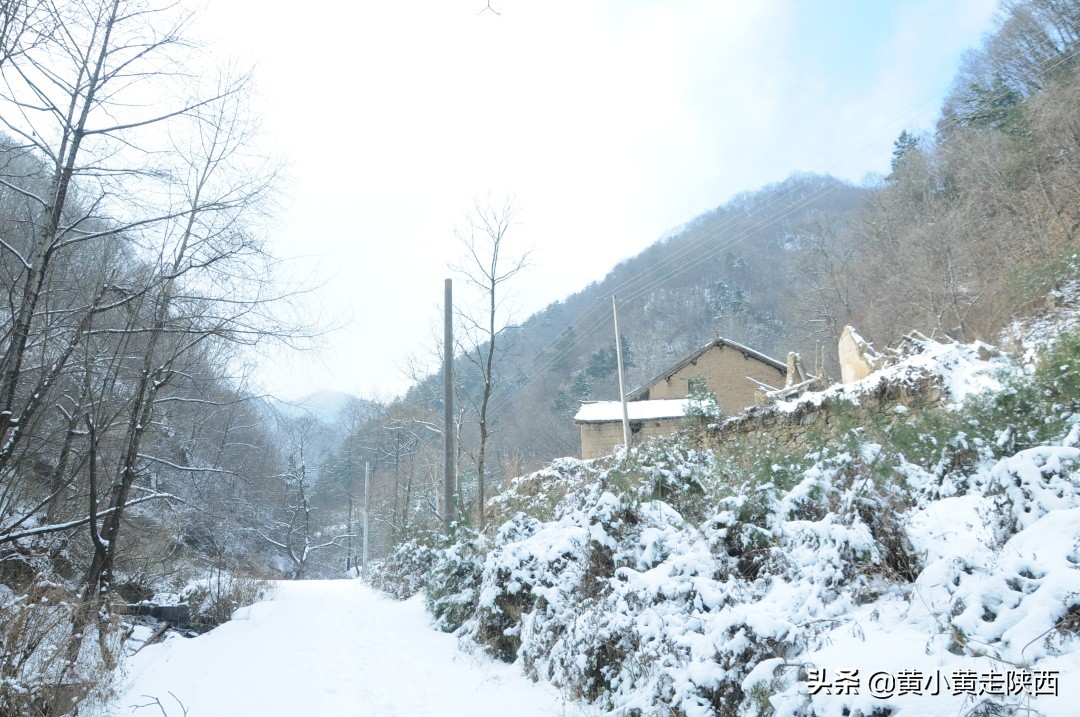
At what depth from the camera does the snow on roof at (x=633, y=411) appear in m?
26.6

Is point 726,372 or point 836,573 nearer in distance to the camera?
point 836,573

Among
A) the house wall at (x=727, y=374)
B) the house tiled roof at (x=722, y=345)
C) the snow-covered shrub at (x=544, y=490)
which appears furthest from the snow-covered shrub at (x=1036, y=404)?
the house wall at (x=727, y=374)

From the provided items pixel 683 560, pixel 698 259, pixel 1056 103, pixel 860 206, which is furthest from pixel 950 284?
pixel 698 259

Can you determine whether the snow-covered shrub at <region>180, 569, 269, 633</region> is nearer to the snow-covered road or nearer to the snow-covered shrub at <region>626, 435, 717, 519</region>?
the snow-covered road

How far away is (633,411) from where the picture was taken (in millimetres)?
27703

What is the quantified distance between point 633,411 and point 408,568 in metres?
15.7

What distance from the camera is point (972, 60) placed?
3041cm

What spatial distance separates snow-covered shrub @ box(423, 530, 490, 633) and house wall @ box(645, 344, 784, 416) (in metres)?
23.2

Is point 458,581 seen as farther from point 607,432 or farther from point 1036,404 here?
point 607,432

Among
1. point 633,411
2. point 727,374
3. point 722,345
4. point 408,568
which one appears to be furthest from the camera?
point 722,345

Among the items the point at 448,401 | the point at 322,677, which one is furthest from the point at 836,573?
the point at 448,401

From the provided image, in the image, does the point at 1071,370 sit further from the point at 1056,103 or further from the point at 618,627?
the point at 1056,103

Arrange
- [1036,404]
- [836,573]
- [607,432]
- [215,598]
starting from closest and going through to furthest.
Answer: [836,573], [1036,404], [215,598], [607,432]

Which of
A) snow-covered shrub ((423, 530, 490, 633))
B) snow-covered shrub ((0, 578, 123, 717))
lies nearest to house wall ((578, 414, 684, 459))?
snow-covered shrub ((423, 530, 490, 633))
